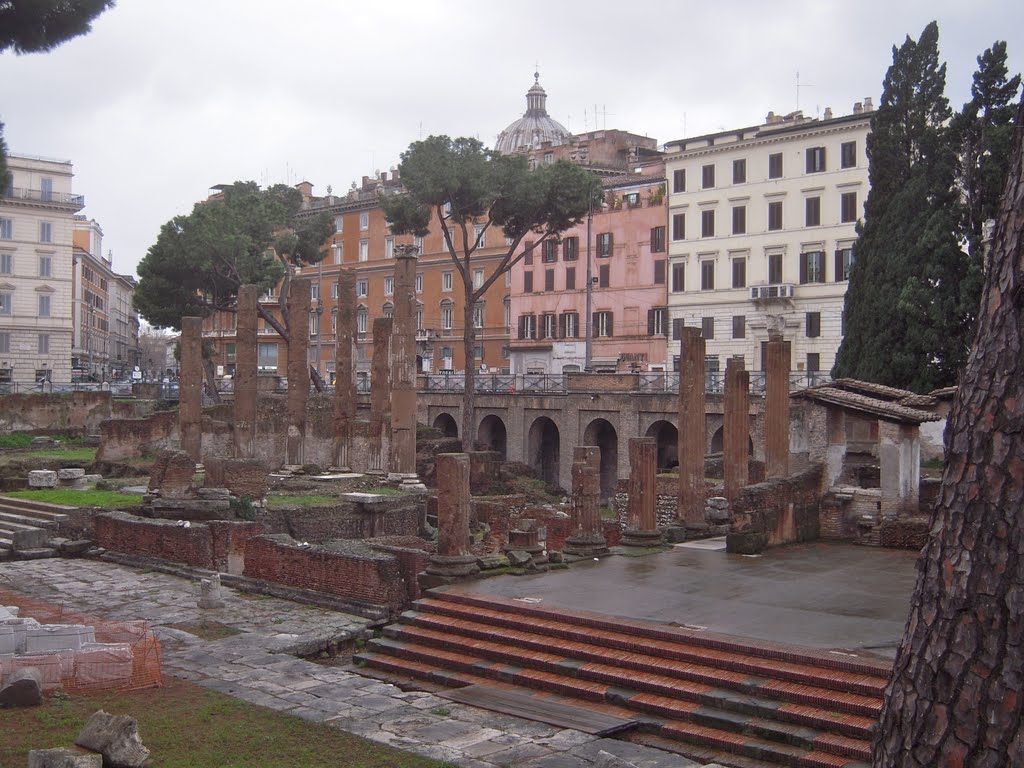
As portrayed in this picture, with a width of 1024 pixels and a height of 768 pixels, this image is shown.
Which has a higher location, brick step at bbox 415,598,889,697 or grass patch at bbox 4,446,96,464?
grass patch at bbox 4,446,96,464

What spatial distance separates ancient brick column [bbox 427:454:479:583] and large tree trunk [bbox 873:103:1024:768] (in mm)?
11637

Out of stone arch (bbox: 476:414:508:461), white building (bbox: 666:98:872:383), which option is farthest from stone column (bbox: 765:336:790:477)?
stone arch (bbox: 476:414:508:461)

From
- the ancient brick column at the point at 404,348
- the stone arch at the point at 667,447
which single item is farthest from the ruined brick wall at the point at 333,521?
the stone arch at the point at 667,447

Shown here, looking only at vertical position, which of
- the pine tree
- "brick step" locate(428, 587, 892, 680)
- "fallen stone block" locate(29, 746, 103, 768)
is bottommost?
"fallen stone block" locate(29, 746, 103, 768)

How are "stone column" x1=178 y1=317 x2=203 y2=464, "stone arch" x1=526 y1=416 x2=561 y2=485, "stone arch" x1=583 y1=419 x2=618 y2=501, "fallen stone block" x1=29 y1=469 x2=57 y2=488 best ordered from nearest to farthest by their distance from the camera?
"fallen stone block" x1=29 y1=469 x2=57 y2=488 → "stone column" x1=178 y1=317 x2=203 y2=464 → "stone arch" x1=583 y1=419 x2=618 y2=501 → "stone arch" x1=526 y1=416 x2=561 y2=485

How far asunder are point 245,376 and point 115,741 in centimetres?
2266

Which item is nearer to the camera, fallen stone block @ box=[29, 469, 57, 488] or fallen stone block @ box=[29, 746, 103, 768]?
fallen stone block @ box=[29, 746, 103, 768]

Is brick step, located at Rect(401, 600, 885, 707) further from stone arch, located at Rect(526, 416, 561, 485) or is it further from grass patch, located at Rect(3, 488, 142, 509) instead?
stone arch, located at Rect(526, 416, 561, 485)

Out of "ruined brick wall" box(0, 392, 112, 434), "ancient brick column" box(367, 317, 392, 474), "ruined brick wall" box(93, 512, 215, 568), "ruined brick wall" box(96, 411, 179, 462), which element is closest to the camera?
"ruined brick wall" box(93, 512, 215, 568)

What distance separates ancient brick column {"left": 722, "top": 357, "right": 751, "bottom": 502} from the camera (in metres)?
20.9

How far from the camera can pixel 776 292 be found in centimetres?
4303

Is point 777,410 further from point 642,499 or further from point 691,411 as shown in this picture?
point 642,499

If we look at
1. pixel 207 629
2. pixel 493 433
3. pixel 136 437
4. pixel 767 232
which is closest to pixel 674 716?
pixel 207 629

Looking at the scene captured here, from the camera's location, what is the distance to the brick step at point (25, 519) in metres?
22.0
